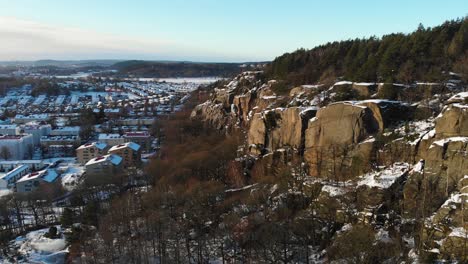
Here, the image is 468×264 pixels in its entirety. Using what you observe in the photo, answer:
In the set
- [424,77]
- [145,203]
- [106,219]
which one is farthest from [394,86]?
[106,219]

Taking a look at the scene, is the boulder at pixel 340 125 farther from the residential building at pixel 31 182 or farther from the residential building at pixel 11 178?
the residential building at pixel 11 178

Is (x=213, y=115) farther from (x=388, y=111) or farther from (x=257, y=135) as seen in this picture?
(x=388, y=111)

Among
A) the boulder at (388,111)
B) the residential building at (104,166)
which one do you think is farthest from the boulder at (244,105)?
the boulder at (388,111)

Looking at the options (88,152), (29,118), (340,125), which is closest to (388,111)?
(340,125)

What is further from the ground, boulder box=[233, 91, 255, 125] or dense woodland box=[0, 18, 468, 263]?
boulder box=[233, 91, 255, 125]

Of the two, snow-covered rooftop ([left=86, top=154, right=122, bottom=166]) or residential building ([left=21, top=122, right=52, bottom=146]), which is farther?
residential building ([left=21, top=122, right=52, bottom=146])

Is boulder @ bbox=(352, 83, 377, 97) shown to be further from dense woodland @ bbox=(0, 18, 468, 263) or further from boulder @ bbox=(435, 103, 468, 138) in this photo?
boulder @ bbox=(435, 103, 468, 138)

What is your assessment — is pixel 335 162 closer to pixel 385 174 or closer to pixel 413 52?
pixel 385 174

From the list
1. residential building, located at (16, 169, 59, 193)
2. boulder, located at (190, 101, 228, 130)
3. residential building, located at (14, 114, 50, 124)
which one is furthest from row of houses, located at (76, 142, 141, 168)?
residential building, located at (14, 114, 50, 124)
